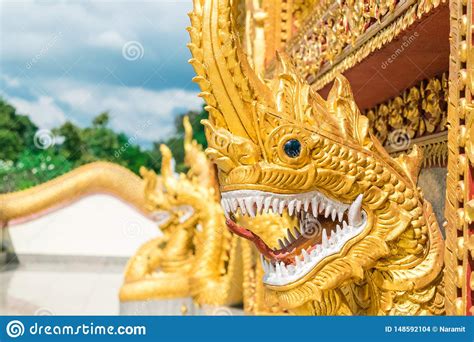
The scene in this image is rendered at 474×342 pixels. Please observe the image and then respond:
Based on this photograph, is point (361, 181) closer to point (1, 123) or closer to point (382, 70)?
point (382, 70)

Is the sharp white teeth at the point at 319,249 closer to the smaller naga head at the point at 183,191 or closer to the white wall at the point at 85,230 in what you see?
the smaller naga head at the point at 183,191

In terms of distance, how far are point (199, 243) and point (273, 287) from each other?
244 cm

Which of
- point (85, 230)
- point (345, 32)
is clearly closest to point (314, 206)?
point (345, 32)

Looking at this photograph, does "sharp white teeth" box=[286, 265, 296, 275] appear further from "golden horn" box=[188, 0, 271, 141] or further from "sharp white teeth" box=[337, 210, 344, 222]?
"golden horn" box=[188, 0, 271, 141]

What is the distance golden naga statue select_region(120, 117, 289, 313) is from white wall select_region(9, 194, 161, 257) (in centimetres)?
265

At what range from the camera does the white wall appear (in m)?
7.01

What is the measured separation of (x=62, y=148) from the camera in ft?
42.5

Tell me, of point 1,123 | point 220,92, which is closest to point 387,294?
point 220,92

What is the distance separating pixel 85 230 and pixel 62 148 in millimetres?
6313

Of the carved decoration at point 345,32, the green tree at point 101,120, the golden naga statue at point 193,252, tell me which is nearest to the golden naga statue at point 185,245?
the golden naga statue at point 193,252

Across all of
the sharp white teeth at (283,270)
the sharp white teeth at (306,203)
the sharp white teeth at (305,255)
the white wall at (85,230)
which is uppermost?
the white wall at (85,230)

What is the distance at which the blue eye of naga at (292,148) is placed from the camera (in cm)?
142

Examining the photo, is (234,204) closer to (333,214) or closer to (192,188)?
(333,214)

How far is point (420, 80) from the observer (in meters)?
1.97
